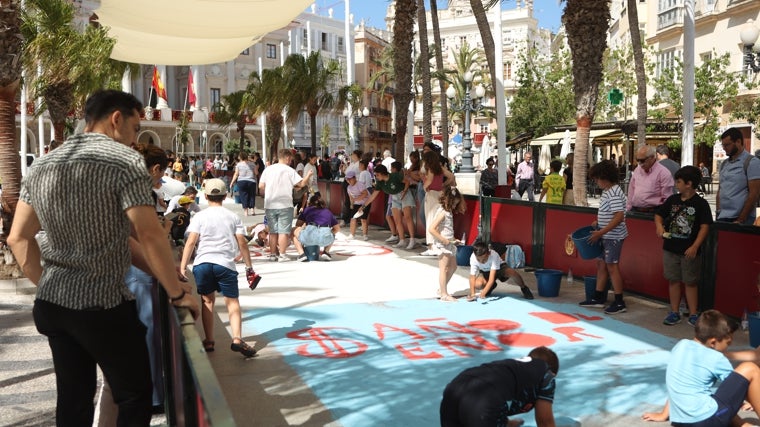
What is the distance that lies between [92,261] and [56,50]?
39.9ft

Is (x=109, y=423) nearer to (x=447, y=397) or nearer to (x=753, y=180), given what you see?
(x=447, y=397)

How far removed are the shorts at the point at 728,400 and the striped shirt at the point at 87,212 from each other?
3.25 meters

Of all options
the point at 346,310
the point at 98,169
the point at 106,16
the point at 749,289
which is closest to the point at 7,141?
the point at 106,16

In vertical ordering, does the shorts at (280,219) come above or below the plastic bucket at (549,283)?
above

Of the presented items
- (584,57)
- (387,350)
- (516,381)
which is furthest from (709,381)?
(584,57)

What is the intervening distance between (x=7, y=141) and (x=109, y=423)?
7.03 meters

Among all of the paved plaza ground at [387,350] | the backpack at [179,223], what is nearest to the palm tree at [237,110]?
the paved plaza ground at [387,350]

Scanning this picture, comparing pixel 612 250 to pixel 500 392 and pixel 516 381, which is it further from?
pixel 500 392

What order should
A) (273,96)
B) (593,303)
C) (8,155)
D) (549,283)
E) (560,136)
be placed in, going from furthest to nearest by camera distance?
(560,136)
(273,96)
(8,155)
(549,283)
(593,303)

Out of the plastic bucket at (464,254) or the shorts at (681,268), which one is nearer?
→ the shorts at (681,268)

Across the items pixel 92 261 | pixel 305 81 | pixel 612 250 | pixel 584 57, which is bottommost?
pixel 612 250

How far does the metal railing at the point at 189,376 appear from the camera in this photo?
2.00 meters

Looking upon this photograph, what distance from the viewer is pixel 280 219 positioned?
37.4 ft

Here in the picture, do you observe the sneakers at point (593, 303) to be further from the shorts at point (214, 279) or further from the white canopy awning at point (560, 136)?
the white canopy awning at point (560, 136)
